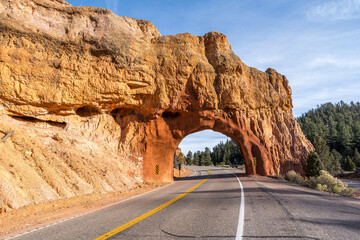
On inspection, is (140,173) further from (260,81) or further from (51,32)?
(260,81)

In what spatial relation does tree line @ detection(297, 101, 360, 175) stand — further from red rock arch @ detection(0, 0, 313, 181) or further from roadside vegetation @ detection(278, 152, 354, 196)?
red rock arch @ detection(0, 0, 313, 181)

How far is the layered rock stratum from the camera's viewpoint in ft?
51.6

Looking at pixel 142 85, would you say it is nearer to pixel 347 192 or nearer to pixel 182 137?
pixel 182 137

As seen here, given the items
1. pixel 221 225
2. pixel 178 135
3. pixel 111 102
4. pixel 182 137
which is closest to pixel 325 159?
pixel 182 137

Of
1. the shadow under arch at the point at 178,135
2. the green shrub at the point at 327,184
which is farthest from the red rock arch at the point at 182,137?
the green shrub at the point at 327,184

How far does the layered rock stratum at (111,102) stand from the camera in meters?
15.7

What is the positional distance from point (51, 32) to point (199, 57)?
56.1 feet

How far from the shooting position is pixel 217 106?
30.6 m

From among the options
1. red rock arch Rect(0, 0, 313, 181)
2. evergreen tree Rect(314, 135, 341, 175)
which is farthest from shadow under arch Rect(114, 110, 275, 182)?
evergreen tree Rect(314, 135, 341, 175)

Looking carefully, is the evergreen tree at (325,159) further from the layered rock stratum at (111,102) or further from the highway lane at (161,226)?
the highway lane at (161,226)

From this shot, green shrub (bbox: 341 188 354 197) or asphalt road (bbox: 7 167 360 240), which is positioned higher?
asphalt road (bbox: 7 167 360 240)

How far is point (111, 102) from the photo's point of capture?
80.8 ft

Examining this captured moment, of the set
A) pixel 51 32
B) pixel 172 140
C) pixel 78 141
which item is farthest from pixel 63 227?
pixel 172 140

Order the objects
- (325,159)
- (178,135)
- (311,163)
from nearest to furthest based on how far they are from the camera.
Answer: (178,135)
(311,163)
(325,159)
